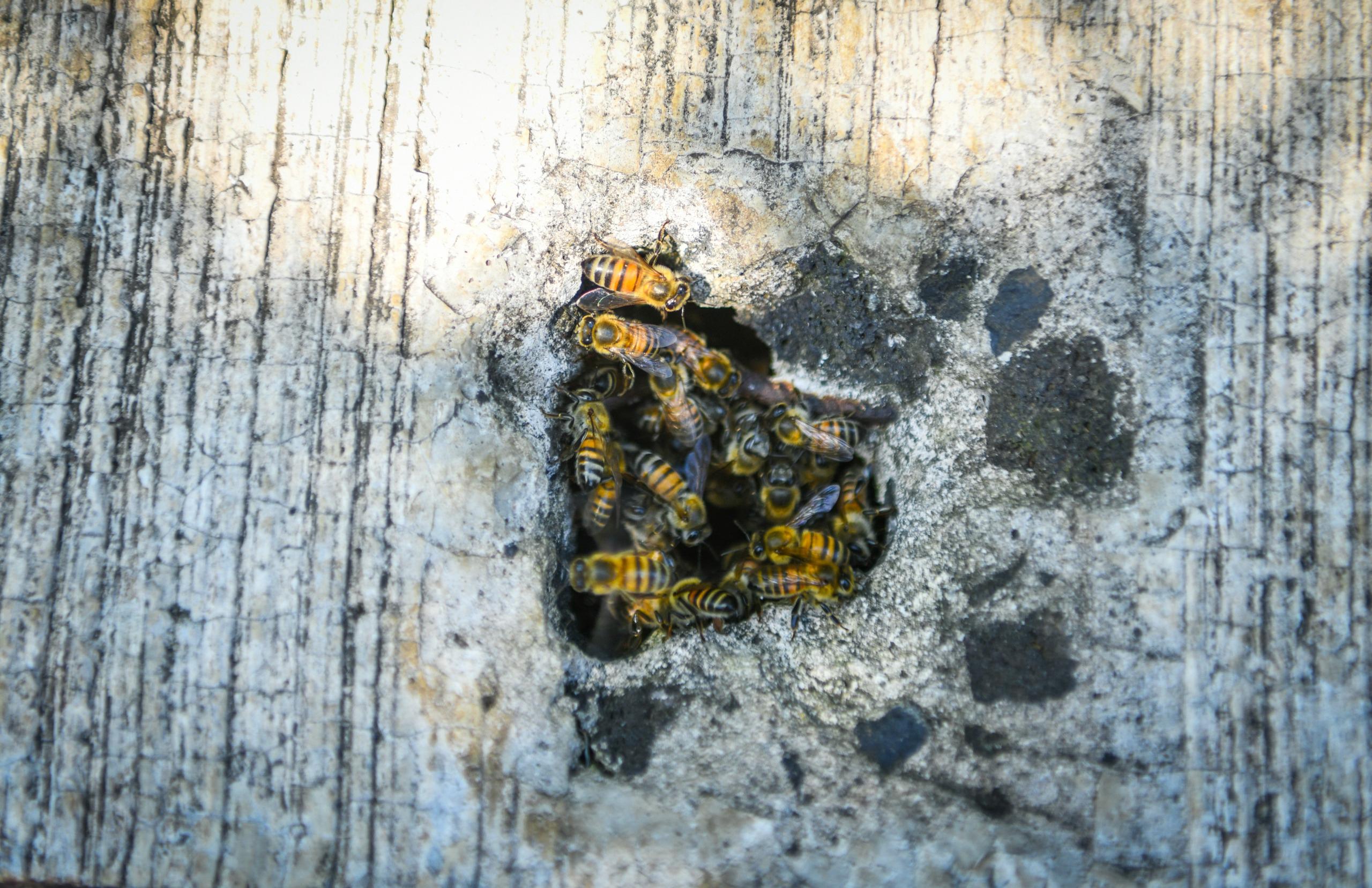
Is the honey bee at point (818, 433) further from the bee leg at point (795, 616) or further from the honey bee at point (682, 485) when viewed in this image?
the bee leg at point (795, 616)

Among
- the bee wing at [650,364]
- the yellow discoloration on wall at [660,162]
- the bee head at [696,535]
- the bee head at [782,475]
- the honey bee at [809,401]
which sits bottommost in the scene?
the bee head at [696,535]

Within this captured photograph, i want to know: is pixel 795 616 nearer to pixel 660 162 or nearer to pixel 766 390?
pixel 766 390

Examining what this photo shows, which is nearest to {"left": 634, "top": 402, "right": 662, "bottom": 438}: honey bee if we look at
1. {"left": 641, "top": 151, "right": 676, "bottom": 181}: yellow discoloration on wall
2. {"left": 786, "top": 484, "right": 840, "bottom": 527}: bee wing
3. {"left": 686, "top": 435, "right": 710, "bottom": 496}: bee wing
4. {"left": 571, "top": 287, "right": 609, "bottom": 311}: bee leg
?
{"left": 686, "top": 435, "right": 710, "bottom": 496}: bee wing

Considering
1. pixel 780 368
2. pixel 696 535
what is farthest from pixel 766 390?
pixel 696 535

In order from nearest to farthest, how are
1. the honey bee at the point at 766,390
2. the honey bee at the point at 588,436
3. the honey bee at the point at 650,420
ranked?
the honey bee at the point at 588,436
the honey bee at the point at 766,390
the honey bee at the point at 650,420

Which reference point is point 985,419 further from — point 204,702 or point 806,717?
point 204,702

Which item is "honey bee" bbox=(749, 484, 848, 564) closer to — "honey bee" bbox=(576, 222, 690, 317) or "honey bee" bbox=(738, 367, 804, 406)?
"honey bee" bbox=(738, 367, 804, 406)

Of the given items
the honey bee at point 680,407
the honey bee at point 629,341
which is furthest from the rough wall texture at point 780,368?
the honey bee at point 680,407

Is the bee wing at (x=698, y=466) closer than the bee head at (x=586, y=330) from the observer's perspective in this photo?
No
